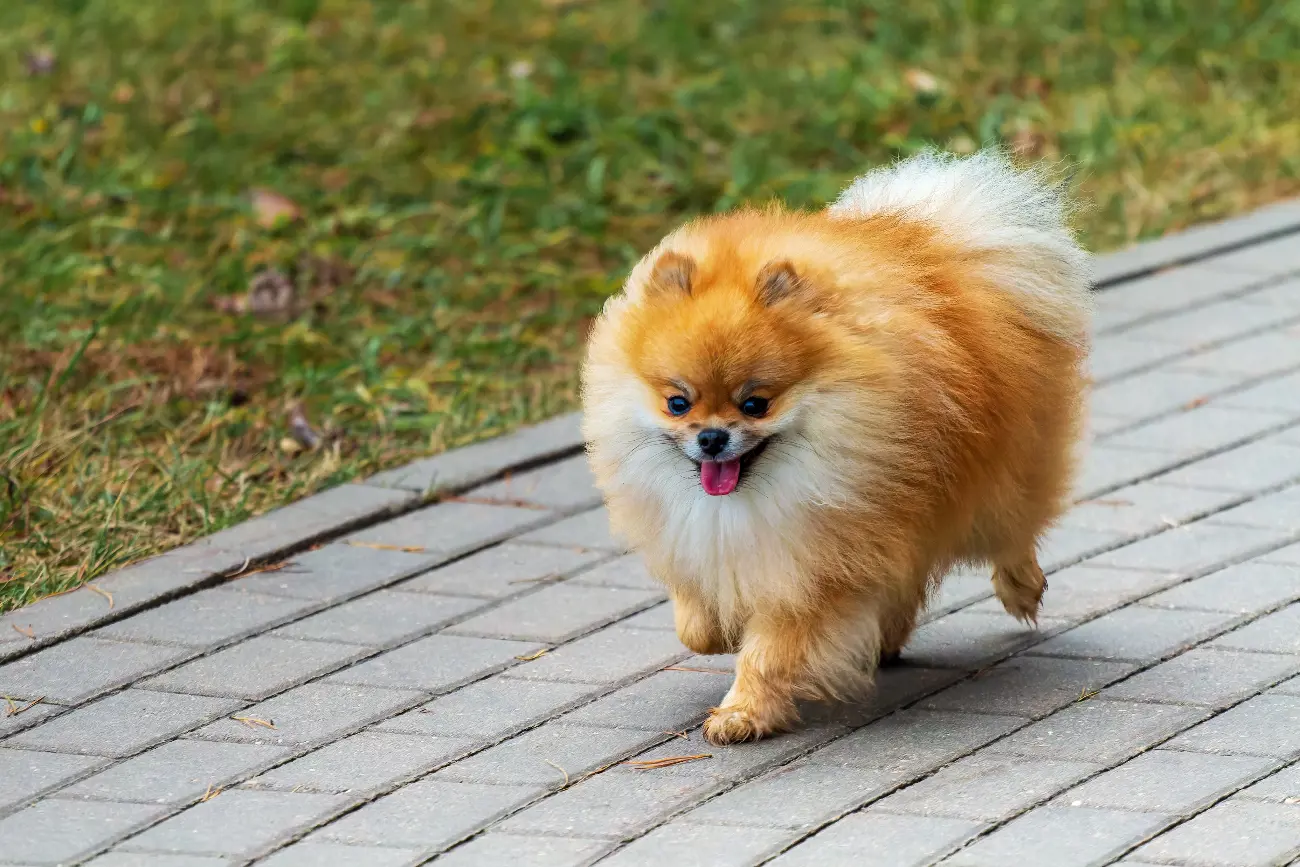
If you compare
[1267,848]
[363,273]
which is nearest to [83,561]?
[363,273]

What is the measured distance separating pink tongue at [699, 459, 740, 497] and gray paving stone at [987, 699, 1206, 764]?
699 mm

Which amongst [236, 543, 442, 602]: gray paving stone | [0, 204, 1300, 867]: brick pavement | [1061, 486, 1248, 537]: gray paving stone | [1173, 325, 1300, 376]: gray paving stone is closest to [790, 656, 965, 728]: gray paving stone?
[0, 204, 1300, 867]: brick pavement

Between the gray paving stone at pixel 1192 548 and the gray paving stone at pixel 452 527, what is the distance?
1437mm

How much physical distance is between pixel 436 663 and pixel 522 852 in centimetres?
94

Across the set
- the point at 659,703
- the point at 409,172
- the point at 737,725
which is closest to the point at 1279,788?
the point at 737,725

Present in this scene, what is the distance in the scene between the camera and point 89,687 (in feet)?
12.9

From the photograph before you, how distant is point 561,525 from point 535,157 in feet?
9.54

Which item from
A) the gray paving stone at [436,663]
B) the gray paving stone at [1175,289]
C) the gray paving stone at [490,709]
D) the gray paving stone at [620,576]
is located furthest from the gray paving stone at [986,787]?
the gray paving stone at [1175,289]

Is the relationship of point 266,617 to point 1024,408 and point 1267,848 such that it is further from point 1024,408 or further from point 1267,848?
point 1267,848

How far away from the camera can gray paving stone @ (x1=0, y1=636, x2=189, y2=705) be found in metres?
3.93

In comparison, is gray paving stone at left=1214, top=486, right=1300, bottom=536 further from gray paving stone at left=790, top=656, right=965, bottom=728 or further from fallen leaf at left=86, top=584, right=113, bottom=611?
fallen leaf at left=86, top=584, right=113, bottom=611

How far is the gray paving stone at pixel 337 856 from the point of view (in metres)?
3.18

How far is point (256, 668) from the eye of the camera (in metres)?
4.05

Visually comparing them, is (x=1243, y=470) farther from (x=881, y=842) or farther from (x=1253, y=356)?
(x=881, y=842)
